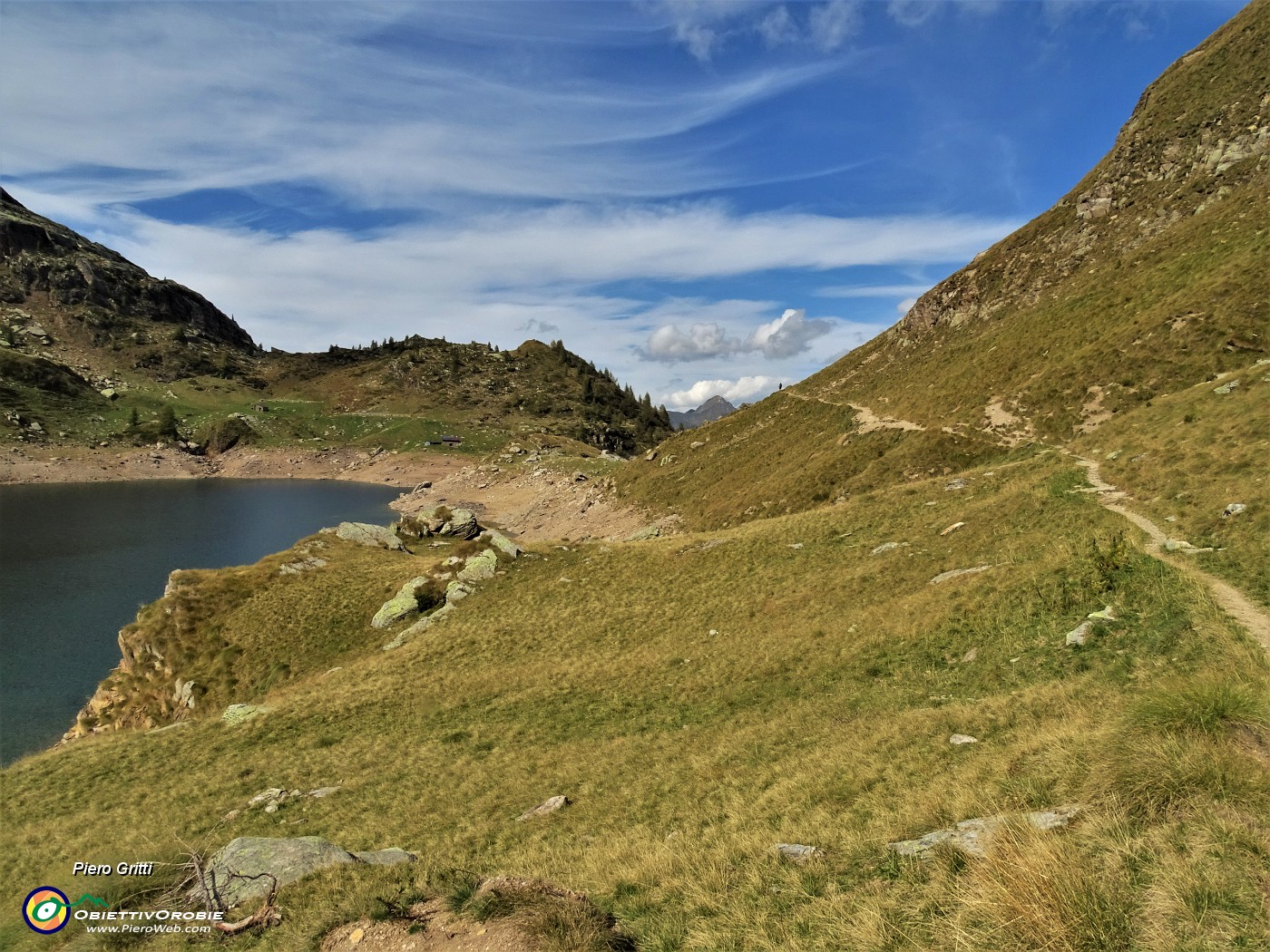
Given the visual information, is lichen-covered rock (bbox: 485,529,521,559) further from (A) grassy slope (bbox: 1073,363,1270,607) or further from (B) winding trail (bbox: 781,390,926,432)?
→ (A) grassy slope (bbox: 1073,363,1270,607)

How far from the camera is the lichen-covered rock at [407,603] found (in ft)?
119

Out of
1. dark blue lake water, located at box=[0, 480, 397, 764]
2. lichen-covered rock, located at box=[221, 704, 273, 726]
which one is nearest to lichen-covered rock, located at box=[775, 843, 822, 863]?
lichen-covered rock, located at box=[221, 704, 273, 726]

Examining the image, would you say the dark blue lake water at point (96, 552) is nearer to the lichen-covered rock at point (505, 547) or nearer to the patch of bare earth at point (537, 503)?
the patch of bare earth at point (537, 503)

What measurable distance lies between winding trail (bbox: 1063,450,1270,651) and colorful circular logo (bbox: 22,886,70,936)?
26476 mm

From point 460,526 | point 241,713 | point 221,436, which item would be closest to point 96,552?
point 460,526

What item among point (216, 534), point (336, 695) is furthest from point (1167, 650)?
point (216, 534)

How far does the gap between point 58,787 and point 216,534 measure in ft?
260

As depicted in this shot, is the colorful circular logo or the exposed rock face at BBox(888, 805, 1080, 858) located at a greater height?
the exposed rock face at BBox(888, 805, 1080, 858)

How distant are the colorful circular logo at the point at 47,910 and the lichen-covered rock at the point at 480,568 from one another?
2506 cm

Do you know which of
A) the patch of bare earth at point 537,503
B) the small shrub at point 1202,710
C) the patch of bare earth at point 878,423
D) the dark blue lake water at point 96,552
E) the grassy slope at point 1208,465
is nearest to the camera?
the small shrub at point 1202,710

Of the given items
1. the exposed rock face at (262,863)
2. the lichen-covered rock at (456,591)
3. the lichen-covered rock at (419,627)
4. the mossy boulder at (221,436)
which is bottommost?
the exposed rock face at (262,863)

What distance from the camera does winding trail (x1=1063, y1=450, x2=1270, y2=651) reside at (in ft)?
43.1

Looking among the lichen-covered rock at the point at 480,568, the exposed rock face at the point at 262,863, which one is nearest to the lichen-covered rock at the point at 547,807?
the exposed rock face at the point at 262,863

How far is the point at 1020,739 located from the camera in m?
11.4
